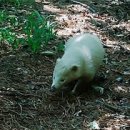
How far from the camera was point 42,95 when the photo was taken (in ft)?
13.0

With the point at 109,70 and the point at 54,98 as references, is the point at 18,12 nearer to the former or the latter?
the point at 109,70

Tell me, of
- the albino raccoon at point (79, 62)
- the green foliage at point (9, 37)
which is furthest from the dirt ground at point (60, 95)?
the albino raccoon at point (79, 62)

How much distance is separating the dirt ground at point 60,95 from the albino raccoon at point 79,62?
0.65 feet

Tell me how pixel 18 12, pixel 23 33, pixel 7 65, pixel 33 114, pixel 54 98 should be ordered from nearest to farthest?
pixel 33 114
pixel 54 98
pixel 7 65
pixel 23 33
pixel 18 12

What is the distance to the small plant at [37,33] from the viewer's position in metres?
4.90

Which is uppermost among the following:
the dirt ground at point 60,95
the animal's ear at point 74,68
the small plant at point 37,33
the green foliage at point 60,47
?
the small plant at point 37,33

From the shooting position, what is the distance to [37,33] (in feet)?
16.1

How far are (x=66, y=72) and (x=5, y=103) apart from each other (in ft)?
2.00

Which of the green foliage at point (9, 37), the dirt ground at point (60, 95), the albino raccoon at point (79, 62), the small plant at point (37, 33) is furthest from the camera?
the green foliage at point (9, 37)

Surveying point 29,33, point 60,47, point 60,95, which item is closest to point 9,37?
point 29,33

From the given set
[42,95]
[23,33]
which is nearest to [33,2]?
[23,33]

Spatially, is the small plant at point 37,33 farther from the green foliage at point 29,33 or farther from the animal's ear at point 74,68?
the animal's ear at point 74,68

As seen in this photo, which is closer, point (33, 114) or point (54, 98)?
point (33, 114)

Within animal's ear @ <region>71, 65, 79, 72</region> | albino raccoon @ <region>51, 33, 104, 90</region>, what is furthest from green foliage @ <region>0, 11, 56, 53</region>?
animal's ear @ <region>71, 65, 79, 72</region>
